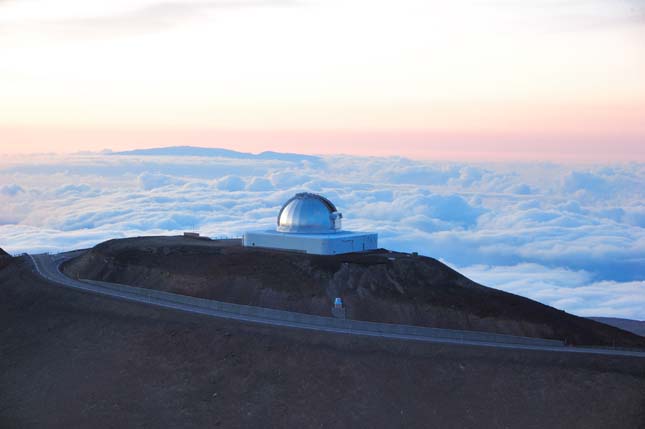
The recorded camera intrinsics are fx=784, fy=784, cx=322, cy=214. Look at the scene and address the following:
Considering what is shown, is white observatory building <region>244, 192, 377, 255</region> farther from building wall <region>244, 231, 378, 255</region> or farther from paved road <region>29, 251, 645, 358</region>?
paved road <region>29, 251, 645, 358</region>

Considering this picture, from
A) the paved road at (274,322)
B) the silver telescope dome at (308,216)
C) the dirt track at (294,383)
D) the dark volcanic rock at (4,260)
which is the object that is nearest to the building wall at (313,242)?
the silver telescope dome at (308,216)

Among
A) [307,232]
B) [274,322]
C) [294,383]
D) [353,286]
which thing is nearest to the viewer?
[294,383]

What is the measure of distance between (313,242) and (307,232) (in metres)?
3.46

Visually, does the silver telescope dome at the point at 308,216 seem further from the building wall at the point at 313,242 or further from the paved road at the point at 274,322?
the paved road at the point at 274,322

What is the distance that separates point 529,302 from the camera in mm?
65375

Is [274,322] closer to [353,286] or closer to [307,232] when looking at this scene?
[353,286]

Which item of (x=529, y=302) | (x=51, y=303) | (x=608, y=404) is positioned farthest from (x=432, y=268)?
(x=51, y=303)

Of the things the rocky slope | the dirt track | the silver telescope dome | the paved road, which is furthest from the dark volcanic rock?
the silver telescope dome

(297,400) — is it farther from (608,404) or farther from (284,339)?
(608,404)

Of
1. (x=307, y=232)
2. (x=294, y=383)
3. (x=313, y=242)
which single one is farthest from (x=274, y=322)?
(x=307, y=232)

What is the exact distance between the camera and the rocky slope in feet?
198

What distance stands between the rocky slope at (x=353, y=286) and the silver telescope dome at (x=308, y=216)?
13.6ft

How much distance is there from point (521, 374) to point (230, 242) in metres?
39.9

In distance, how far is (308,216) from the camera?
241ft
